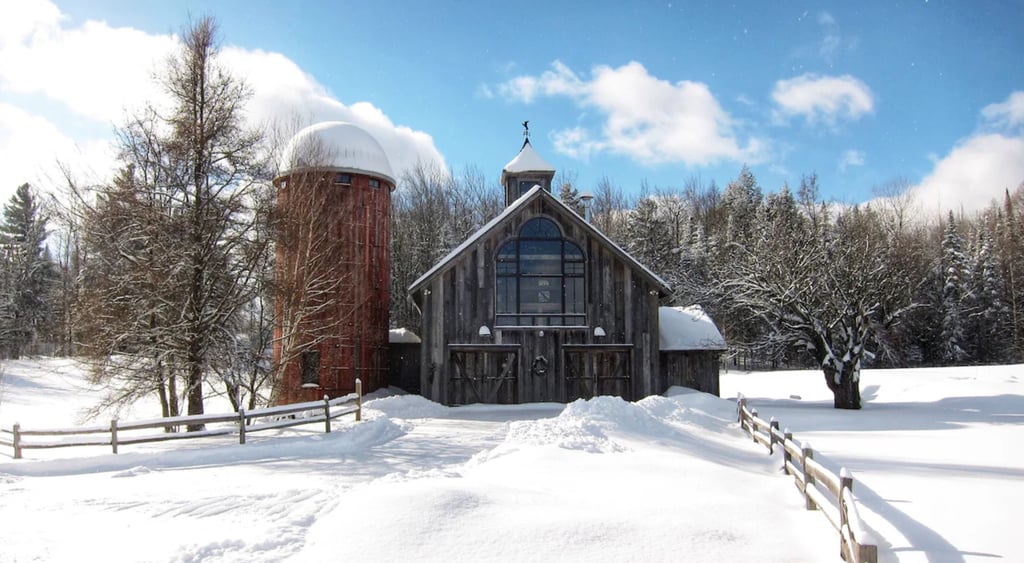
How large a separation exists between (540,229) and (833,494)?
13.5 m

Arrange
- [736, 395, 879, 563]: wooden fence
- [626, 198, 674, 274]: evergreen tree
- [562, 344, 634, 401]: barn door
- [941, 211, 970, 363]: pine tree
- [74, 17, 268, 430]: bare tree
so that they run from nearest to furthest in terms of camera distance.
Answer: [736, 395, 879, 563]: wooden fence → [74, 17, 268, 430]: bare tree → [562, 344, 634, 401]: barn door → [941, 211, 970, 363]: pine tree → [626, 198, 674, 274]: evergreen tree

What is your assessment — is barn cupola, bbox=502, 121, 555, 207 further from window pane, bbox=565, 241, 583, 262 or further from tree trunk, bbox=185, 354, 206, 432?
tree trunk, bbox=185, 354, 206, 432

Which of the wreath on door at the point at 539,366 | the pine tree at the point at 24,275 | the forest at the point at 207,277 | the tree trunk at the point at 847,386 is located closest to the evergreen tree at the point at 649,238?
the forest at the point at 207,277

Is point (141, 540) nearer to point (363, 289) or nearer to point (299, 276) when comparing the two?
point (299, 276)

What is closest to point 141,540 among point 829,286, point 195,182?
point 195,182

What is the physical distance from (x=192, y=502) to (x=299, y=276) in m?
11.7

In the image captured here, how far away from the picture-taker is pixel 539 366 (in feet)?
66.0

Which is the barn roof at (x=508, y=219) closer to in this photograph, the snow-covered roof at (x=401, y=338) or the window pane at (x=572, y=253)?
the window pane at (x=572, y=253)

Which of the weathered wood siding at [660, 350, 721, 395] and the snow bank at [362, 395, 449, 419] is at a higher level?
the weathered wood siding at [660, 350, 721, 395]

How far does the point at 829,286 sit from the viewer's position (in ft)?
71.0

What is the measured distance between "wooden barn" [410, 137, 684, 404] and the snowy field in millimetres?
3513

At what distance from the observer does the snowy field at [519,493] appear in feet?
20.9

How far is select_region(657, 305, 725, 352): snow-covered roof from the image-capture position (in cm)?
2109

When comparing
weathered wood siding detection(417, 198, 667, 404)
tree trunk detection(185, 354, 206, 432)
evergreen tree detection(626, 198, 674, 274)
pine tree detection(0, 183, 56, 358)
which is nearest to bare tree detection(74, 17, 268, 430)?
tree trunk detection(185, 354, 206, 432)
